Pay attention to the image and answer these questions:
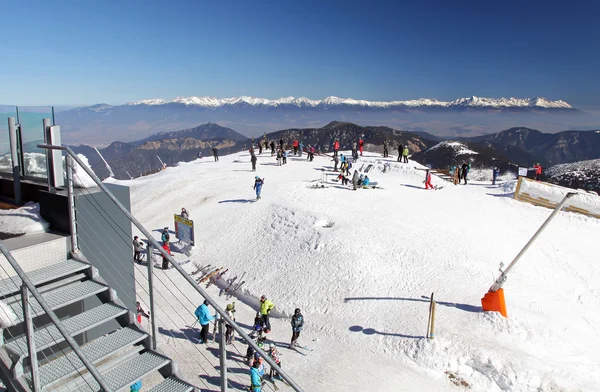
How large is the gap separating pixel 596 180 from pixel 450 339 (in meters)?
55.5

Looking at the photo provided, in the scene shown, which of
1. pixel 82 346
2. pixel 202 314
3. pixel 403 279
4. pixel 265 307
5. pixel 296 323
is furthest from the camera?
pixel 403 279

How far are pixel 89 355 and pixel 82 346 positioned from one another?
12.8 inches

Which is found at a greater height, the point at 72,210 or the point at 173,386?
the point at 72,210

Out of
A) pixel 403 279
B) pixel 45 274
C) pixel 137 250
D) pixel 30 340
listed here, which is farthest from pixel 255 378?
pixel 137 250

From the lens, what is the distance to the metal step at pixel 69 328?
414cm

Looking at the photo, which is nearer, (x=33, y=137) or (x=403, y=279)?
(x=33, y=137)

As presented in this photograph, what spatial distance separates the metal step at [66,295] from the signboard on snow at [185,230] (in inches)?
605

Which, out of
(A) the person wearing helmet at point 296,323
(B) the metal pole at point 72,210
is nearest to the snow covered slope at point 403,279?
(A) the person wearing helmet at point 296,323

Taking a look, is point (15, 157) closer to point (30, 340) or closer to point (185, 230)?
point (30, 340)

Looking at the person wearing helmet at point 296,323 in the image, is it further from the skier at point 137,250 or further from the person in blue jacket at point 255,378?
Result: the skier at point 137,250

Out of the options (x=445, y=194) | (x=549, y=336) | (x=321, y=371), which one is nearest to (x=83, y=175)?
(x=321, y=371)

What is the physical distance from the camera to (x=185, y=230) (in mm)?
20953

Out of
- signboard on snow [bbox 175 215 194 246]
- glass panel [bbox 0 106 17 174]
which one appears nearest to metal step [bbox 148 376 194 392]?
glass panel [bbox 0 106 17 174]

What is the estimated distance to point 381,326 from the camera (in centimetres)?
1454
